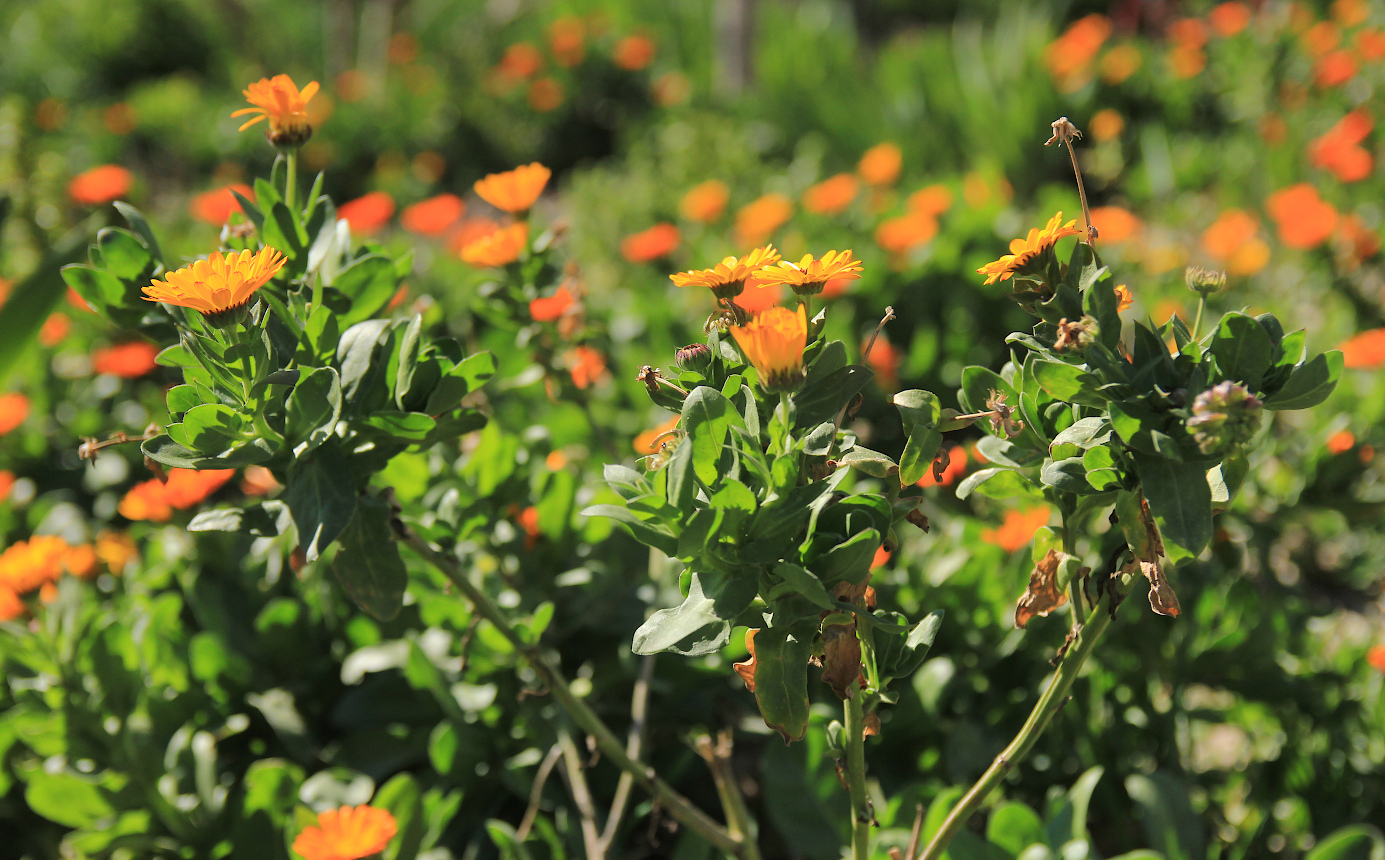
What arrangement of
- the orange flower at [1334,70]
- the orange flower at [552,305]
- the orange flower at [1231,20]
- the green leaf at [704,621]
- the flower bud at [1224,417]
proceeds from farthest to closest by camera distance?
the orange flower at [1231,20] → the orange flower at [1334,70] → the orange flower at [552,305] → the green leaf at [704,621] → the flower bud at [1224,417]

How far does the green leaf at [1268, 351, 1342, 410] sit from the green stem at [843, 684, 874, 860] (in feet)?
1.43

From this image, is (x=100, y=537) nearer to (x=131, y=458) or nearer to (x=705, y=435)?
(x=131, y=458)

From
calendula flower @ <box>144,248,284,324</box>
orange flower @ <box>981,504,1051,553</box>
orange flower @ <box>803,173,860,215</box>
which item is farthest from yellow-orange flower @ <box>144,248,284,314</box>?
orange flower @ <box>803,173,860,215</box>

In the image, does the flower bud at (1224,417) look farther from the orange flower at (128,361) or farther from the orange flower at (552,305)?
the orange flower at (128,361)

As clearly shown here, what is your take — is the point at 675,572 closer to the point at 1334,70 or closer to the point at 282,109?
the point at 282,109

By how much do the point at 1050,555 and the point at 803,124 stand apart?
3957 millimetres

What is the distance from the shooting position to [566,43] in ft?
19.0

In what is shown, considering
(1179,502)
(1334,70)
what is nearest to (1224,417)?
(1179,502)

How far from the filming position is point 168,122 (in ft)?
17.6

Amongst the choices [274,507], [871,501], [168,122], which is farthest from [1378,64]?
[168,122]

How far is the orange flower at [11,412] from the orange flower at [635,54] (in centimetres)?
431

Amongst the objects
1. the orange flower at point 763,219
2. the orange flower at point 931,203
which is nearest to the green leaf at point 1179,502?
the orange flower at point 931,203

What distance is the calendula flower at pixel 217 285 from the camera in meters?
0.75

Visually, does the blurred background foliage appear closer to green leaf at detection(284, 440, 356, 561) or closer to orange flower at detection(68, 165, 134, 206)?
orange flower at detection(68, 165, 134, 206)
